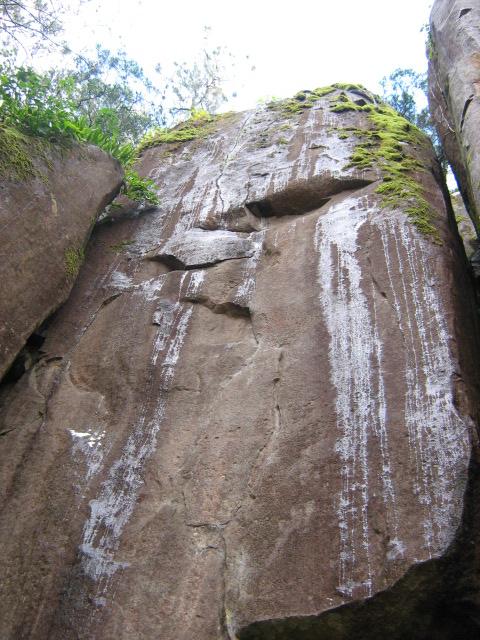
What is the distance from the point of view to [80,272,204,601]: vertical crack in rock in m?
4.20

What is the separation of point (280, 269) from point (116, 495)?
114 inches

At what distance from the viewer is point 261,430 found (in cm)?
461

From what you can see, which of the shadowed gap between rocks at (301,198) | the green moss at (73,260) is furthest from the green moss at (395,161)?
the green moss at (73,260)

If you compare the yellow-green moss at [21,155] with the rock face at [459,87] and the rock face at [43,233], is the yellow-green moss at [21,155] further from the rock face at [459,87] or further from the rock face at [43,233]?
the rock face at [459,87]

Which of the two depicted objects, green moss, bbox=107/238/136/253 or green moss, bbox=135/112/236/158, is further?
green moss, bbox=135/112/236/158

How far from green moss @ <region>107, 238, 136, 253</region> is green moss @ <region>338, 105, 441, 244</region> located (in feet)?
9.81

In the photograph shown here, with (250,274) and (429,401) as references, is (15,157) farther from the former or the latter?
(429,401)

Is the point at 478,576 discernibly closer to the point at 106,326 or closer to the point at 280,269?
the point at 280,269

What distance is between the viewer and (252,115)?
899 cm

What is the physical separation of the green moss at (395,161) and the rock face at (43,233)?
339 cm

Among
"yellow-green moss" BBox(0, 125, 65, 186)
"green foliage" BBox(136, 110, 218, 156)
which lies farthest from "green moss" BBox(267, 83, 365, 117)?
"yellow-green moss" BBox(0, 125, 65, 186)

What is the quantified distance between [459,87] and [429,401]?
482 cm

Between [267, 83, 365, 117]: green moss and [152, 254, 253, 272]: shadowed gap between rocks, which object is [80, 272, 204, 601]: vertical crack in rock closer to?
[152, 254, 253, 272]: shadowed gap between rocks


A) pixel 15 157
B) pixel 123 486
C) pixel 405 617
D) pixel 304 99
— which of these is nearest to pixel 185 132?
pixel 304 99
